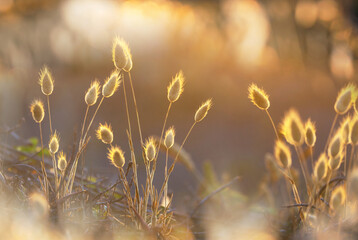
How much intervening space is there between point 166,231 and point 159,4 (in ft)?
10.6

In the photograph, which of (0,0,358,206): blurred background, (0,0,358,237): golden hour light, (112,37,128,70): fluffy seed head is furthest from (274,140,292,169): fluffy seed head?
(0,0,358,206): blurred background

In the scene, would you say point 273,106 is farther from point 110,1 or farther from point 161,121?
point 110,1

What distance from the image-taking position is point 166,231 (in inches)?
14.6

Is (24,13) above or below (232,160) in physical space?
above

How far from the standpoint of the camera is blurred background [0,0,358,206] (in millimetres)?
1926

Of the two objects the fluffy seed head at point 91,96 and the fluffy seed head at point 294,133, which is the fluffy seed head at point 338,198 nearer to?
the fluffy seed head at point 294,133

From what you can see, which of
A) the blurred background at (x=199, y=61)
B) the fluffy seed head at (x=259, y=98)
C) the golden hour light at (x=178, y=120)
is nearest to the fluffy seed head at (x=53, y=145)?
the golden hour light at (x=178, y=120)

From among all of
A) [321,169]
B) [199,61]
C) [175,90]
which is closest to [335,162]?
[321,169]

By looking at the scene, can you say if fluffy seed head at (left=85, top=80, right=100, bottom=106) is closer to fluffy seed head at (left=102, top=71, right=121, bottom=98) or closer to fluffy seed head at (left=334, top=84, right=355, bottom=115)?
fluffy seed head at (left=102, top=71, right=121, bottom=98)

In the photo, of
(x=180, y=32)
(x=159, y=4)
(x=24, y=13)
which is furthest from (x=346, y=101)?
(x=24, y=13)

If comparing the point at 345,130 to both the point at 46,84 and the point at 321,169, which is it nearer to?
the point at 321,169

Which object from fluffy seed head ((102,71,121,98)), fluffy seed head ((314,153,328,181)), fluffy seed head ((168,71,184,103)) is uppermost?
fluffy seed head ((102,71,121,98))

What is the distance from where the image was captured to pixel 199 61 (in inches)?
111

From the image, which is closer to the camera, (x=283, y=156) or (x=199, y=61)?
(x=283, y=156)
